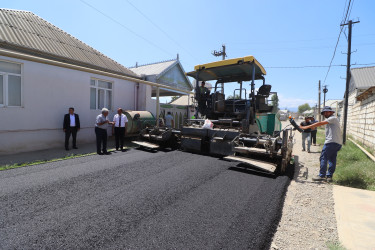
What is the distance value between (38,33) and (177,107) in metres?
8.05

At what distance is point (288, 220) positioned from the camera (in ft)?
9.12

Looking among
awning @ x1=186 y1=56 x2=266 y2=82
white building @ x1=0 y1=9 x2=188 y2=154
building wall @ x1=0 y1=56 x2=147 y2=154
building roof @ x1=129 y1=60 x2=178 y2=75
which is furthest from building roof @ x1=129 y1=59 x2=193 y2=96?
awning @ x1=186 y1=56 x2=266 y2=82

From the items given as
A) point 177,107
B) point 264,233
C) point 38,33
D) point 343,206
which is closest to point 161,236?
point 264,233

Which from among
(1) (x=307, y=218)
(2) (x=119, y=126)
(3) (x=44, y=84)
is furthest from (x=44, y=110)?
(1) (x=307, y=218)

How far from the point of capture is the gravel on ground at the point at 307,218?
232 cm

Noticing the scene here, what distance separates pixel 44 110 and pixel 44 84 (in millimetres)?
902

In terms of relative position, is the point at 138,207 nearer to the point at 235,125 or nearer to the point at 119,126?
the point at 235,125

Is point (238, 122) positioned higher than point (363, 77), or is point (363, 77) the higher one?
point (363, 77)

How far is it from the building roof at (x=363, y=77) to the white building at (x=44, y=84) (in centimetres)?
2287

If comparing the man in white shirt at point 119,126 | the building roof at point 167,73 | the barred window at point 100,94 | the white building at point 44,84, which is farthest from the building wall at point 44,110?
the building roof at point 167,73

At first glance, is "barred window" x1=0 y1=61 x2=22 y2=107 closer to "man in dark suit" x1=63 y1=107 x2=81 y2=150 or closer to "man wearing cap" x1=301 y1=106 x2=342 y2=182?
"man in dark suit" x1=63 y1=107 x2=81 y2=150

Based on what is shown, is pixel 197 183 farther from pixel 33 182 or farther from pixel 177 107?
pixel 177 107

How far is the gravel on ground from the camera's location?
232cm

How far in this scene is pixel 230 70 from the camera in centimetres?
609
